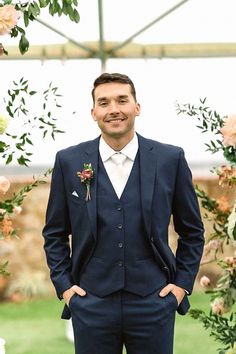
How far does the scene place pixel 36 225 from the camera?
756cm

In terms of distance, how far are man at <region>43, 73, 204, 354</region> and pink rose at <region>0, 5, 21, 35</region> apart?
14.9 inches

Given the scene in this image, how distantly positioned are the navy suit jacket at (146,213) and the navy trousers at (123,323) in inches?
5.6

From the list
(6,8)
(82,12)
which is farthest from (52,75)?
(6,8)

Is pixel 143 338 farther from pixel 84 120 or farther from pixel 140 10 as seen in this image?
pixel 84 120

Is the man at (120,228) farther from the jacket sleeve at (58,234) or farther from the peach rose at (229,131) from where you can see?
the peach rose at (229,131)

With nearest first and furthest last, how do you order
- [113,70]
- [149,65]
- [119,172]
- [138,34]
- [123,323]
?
[123,323] → [119,172] → [138,34] → [113,70] → [149,65]

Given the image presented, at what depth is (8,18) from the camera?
274cm

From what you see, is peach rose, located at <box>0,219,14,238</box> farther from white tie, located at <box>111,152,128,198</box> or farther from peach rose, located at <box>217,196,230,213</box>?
peach rose, located at <box>217,196,230,213</box>

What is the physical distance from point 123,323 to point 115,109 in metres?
0.71

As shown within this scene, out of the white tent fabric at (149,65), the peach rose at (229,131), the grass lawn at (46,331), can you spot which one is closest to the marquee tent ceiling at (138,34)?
the white tent fabric at (149,65)

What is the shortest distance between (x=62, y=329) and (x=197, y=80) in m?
2.44

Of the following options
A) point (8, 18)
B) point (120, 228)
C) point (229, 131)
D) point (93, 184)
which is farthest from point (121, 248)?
point (8, 18)

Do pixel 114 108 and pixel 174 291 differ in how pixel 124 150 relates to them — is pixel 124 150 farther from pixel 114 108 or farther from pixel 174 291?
pixel 174 291

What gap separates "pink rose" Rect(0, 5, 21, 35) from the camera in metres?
2.74
